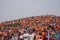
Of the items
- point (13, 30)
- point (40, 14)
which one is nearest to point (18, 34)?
point (13, 30)

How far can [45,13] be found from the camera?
2.31m

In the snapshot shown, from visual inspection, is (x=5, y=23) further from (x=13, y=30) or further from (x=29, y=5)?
(x=29, y=5)

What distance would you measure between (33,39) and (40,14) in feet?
1.36

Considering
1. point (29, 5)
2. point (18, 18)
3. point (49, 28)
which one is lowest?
point (49, 28)

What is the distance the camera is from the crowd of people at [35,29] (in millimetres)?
2166

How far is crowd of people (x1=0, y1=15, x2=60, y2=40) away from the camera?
2.17 meters

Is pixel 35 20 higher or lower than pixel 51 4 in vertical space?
lower

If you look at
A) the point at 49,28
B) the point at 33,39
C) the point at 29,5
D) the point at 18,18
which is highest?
the point at 29,5

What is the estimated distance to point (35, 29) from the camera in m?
2.23

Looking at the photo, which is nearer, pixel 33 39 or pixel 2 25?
pixel 33 39

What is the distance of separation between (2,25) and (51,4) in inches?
33.9

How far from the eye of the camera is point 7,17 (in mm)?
2379

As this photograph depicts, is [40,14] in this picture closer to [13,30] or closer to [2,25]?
[13,30]

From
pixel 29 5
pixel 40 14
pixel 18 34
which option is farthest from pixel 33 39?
pixel 29 5
